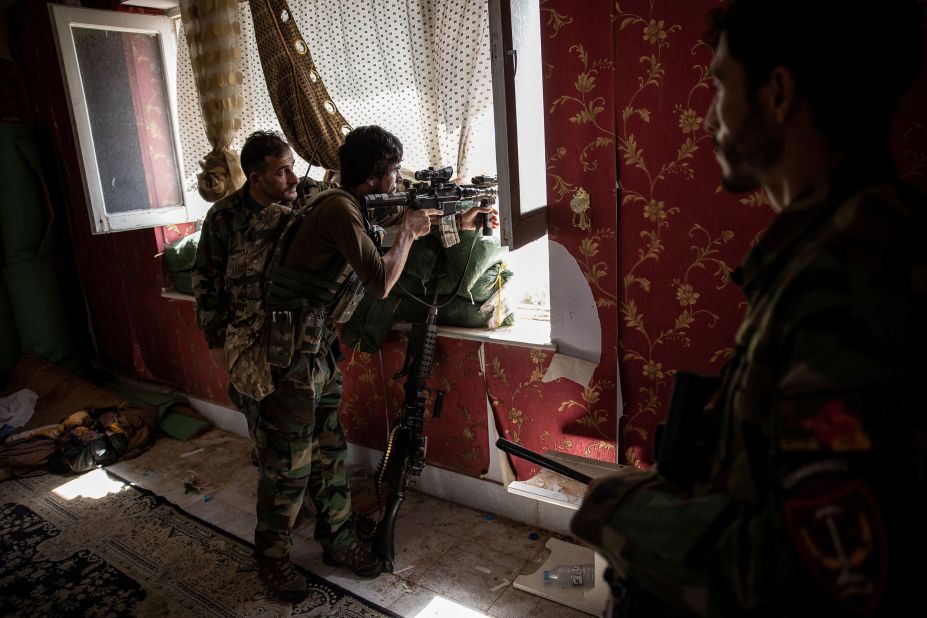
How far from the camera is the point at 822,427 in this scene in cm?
55

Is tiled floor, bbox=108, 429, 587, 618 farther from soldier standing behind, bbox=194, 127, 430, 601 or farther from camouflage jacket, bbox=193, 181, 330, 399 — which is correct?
camouflage jacket, bbox=193, 181, 330, 399

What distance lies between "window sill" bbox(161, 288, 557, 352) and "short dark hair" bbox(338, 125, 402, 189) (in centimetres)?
75

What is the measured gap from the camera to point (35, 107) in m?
4.10

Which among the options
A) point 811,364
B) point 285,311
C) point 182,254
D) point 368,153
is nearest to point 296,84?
point 368,153

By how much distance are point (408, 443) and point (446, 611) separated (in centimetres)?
59

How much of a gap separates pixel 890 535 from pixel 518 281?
7.09 ft

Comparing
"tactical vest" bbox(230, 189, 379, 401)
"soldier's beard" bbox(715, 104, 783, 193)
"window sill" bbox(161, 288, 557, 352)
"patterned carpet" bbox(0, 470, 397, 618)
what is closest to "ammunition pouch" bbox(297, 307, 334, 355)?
"tactical vest" bbox(230, 189, 379, 401)

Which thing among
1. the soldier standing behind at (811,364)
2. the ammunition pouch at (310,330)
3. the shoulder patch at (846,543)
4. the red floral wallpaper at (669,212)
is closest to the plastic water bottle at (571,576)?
the red floral wallpaper at (669,212)

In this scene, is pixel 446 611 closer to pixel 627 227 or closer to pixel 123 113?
pixel 627 227

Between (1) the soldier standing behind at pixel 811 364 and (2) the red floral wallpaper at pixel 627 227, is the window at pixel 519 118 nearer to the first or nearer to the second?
(2) the red floral wallpaper at pixel 627 227

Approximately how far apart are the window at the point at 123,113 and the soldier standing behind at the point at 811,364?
3.18 metres

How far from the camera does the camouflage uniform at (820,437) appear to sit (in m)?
0.53

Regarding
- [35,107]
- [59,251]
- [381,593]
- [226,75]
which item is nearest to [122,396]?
[59,251]

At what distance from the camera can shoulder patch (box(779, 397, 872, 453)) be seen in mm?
540
